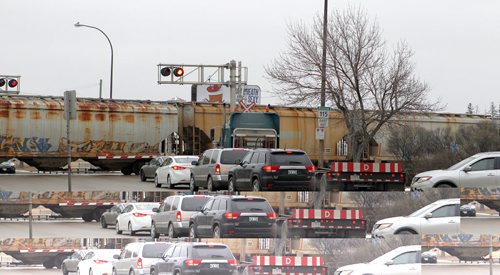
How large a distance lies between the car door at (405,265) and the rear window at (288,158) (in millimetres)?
11663

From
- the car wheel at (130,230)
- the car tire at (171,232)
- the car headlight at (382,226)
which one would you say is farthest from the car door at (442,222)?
the car wheel at (130,230)

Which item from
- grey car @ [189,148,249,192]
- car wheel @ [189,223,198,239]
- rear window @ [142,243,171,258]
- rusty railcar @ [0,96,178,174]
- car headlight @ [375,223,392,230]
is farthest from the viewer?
rusty railcar @ [0,96,178,174]

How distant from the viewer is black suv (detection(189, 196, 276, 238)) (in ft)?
59.4

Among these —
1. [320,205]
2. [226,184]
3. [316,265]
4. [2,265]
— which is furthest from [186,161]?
[316,265]

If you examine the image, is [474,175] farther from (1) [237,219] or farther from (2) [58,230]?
(1) [237,219]

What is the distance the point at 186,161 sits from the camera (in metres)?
37.9

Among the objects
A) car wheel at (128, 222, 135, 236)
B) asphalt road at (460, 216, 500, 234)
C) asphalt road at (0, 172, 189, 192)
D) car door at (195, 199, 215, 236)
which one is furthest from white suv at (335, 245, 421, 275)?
asphalt road at (0, 172, 189, 192)

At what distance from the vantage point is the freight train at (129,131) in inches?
2041

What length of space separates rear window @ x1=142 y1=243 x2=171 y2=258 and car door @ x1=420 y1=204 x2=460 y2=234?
5.38 m

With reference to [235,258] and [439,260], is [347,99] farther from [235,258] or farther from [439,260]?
[235,258]

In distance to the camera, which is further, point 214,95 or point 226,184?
point 214,95

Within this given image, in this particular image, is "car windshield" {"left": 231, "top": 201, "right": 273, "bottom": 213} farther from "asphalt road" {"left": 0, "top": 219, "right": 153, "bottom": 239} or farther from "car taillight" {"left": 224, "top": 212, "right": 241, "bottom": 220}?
"asphalt road" {"left": 0, "top": 219, "right": 153, "bottom": 239}

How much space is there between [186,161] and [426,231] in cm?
1846

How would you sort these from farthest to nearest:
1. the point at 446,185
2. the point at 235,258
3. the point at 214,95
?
1. the point at 214,95
2. the point at 446,185
3. the point at 235,258
